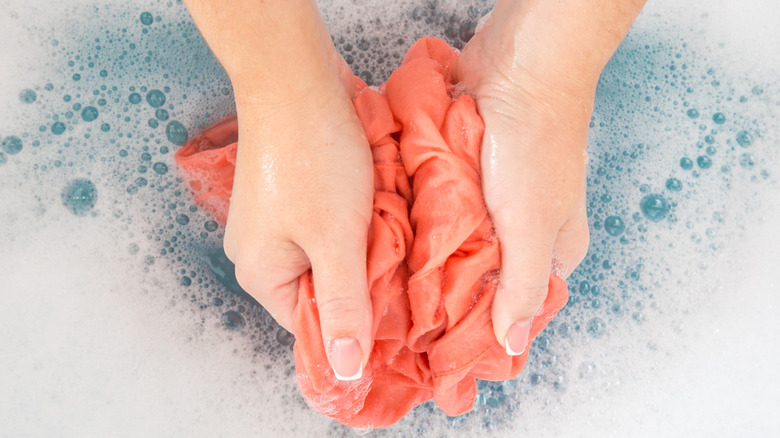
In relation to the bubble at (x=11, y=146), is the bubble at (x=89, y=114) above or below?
above

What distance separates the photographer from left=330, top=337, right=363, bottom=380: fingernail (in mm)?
557

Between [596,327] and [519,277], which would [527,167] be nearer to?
[519,277]

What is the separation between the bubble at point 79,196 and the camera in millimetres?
839

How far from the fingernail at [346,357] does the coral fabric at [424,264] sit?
0.03 metres

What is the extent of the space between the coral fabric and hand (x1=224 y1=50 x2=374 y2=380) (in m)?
0.03

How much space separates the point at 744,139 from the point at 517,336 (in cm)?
61

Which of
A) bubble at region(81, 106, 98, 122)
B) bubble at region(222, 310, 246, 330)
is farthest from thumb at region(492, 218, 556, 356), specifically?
bubble at region(81, 106, 98, 122)

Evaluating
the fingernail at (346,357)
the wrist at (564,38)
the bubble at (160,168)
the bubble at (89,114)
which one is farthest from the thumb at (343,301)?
the bubble at (89,114)

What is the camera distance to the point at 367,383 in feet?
2.12

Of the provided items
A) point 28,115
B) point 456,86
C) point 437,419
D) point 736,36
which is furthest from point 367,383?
point 736,36

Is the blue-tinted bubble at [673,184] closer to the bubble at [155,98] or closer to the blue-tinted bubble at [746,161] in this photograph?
the blue-tinted bubble at [746,161]

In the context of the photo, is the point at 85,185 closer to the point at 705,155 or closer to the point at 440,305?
the point at 440,305

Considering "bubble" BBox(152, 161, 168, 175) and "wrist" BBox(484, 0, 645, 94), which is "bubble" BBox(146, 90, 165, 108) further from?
"wrist" BBox(484, 0, 645, 94)

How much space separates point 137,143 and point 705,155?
929 mm
